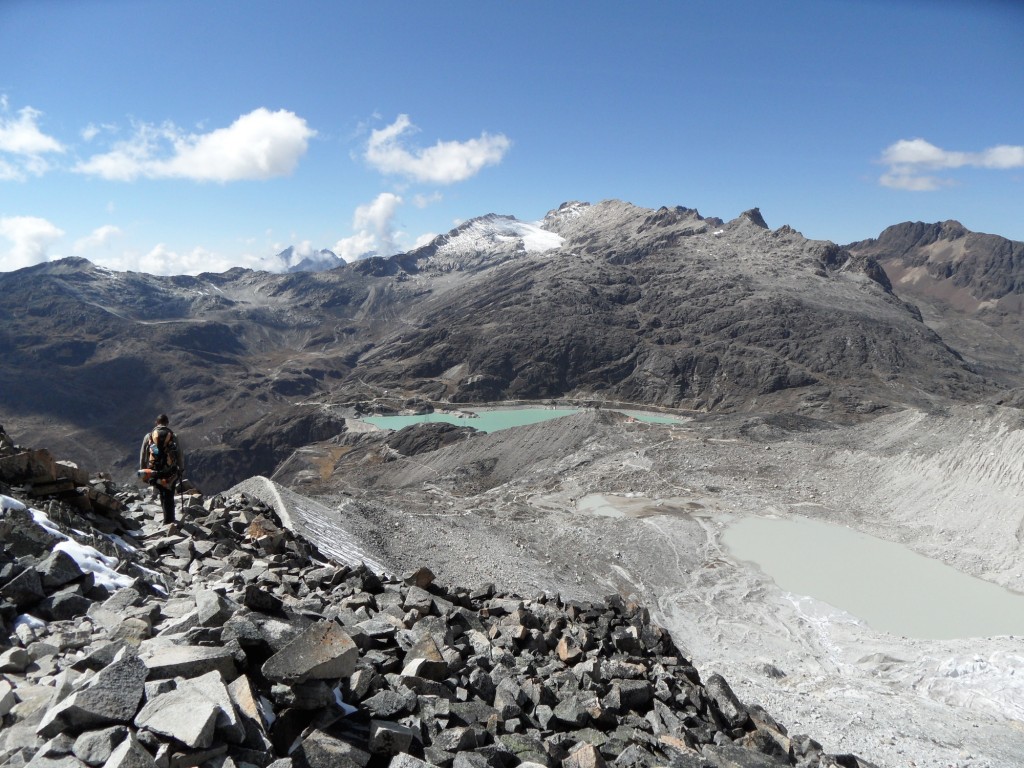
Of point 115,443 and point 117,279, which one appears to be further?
point 117,279

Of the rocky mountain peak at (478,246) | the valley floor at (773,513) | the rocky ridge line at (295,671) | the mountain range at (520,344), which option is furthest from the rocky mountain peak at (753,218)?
the rocky ridge line at (295,671)

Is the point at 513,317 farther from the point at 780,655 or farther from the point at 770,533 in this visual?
the point at 780,655

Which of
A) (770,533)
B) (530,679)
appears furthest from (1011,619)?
(530,679)

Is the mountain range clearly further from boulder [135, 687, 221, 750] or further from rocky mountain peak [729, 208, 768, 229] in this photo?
boulder [135, 687, 221, 750]

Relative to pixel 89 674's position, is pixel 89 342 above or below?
above

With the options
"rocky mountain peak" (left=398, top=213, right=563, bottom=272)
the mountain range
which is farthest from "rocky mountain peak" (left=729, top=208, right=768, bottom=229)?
"rocky mountain peak" (left=398, top=213, right=563, bottom=272)

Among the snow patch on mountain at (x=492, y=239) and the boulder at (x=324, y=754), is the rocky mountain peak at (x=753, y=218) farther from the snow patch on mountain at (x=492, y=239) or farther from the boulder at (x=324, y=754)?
the boulder at (x=324, y=754)

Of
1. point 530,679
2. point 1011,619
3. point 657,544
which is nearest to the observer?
point 530,679
